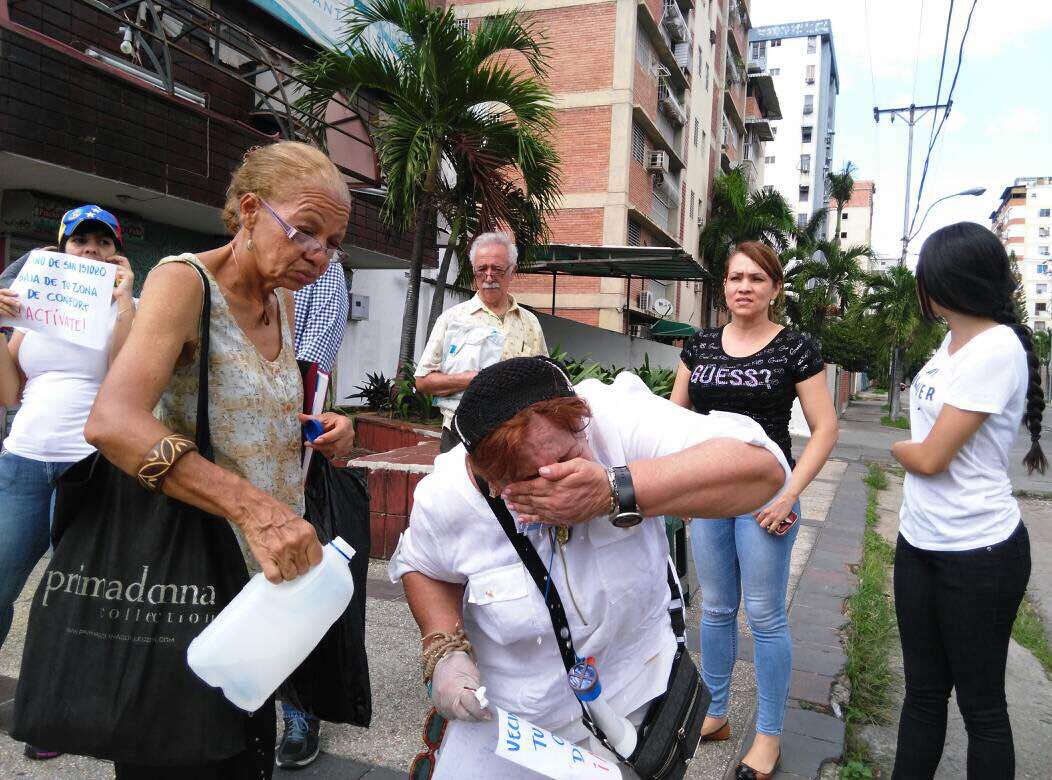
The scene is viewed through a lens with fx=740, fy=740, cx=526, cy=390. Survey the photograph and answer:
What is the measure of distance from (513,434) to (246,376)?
0.72 m

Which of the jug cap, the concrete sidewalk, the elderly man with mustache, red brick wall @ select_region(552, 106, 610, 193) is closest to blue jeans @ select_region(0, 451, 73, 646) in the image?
the concrete sidewalk

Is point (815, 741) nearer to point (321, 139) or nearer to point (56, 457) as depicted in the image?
point (56, 457)

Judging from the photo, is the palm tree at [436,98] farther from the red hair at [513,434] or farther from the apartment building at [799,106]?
the apartment building at [799,106]

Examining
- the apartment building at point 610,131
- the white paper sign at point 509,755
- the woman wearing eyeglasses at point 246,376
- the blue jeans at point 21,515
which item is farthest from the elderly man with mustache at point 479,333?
the apartment building at point 610,131

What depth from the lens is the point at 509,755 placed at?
4.09ft

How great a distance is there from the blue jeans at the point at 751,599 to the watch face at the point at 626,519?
1345 millimetres

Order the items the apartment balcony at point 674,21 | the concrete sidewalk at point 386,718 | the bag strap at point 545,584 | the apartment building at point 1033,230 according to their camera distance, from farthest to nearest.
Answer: the apartment building at point 1033,230, the apartment balcony at point 674,21, the concrete sidewalk at point 386,718, the bag strap at point 545,584

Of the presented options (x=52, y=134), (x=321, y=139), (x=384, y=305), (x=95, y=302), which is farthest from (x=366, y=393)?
(x=95, y=302)

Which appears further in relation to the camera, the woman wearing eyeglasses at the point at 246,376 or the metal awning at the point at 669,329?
the metal awning at the point at 669,329

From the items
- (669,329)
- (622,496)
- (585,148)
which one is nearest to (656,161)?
(585,148)

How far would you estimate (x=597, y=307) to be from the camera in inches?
894

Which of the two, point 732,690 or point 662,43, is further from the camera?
point 662,43

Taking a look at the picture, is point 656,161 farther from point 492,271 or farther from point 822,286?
point 492,271

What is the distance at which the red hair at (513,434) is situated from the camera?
4.40 ft
